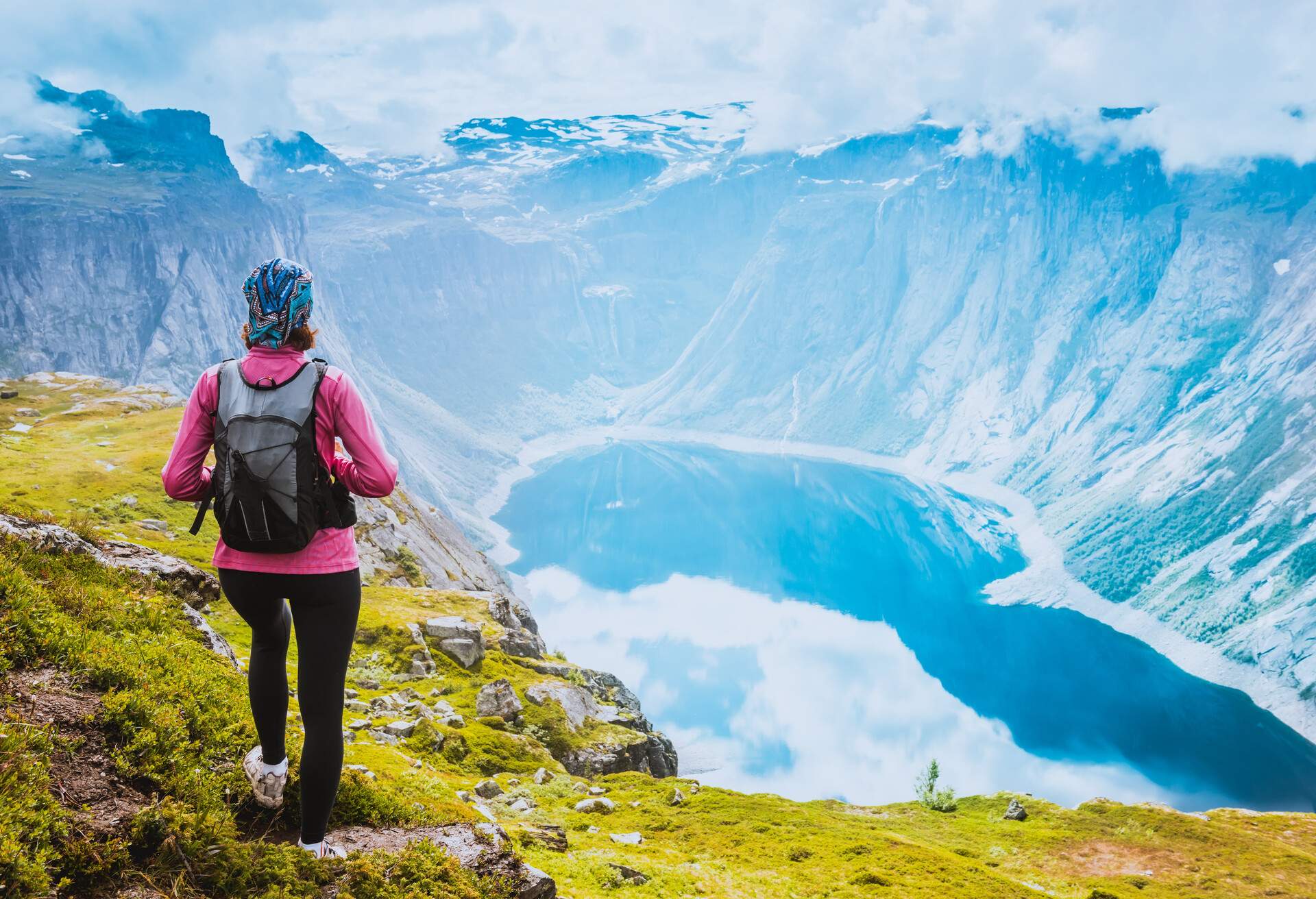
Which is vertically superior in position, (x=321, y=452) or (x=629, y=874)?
(x=321, y=452)

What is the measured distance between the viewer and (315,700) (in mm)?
4895

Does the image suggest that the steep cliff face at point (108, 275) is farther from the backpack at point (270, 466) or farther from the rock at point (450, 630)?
the backpack at point (270, 466)

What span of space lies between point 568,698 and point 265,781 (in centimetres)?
1963

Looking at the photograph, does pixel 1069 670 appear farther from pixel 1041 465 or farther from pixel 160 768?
pixel 160 768

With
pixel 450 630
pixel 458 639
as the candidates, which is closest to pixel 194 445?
pixel 458 639

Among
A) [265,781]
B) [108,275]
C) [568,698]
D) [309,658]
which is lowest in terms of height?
[568,698]

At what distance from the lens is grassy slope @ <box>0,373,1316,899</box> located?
477cm

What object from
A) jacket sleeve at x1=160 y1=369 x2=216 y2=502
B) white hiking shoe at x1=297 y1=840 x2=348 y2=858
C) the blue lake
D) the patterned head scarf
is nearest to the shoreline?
the blue lake

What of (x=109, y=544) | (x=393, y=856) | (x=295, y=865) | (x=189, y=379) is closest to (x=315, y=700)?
(x=295, y=865)

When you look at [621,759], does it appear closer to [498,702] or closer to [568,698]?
[568,698]

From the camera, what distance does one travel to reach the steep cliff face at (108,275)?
529ft

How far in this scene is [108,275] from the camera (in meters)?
174

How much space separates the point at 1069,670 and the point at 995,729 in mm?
20827

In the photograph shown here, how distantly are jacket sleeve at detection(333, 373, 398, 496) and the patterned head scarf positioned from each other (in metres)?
0.47
